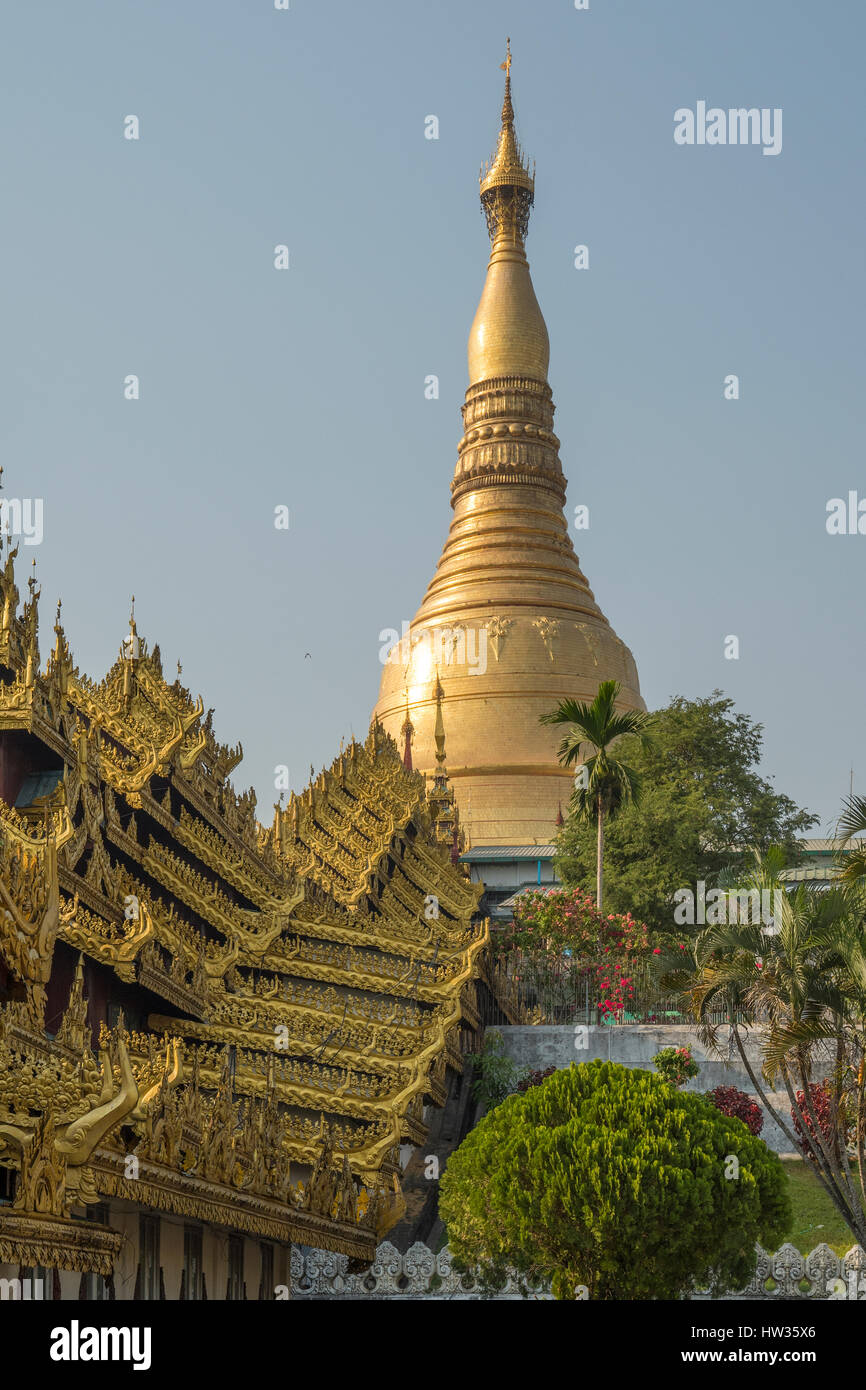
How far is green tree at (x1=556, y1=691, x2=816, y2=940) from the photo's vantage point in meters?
35.8

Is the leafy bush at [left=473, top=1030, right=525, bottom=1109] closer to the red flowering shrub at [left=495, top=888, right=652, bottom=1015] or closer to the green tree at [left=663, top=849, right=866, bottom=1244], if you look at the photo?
the red flowering shrub at [left=495, top=888, right=652, bottom=1015]

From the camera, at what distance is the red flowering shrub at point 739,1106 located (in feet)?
79.7

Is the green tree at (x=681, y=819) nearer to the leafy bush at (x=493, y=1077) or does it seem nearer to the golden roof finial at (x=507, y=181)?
the leafy bush at (x=493, y=1077)

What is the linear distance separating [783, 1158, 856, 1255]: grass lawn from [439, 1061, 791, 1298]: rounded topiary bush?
424 centimetres

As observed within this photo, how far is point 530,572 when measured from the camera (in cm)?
5728

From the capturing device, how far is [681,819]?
36625mm

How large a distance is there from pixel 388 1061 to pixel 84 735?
6665 millimetres

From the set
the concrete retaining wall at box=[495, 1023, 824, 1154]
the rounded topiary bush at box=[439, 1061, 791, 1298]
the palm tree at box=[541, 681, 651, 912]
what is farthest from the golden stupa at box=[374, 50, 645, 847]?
the rounded topiary bush at box=[439, 1061, 791, 1298]

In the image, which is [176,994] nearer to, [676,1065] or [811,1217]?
[676,1065]

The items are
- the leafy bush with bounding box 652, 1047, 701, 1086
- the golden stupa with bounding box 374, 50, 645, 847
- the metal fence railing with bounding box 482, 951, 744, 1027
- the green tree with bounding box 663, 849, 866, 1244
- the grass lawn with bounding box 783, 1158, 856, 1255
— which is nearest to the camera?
the green tree with bounding box 663, 849, 866, 1244

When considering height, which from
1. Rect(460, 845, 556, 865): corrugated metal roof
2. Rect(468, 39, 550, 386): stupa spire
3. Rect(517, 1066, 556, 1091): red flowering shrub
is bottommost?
Rect(517, 1066, 556, 1091): red flowering shrub

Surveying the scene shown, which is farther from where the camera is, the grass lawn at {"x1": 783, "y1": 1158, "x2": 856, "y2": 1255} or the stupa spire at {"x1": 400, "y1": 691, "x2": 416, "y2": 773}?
the stupa spire at {"x1": 400, "y1": 691, "x2": 416, "y2": 773}

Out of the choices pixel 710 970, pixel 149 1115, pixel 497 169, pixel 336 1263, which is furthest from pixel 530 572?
pixel 149 1115

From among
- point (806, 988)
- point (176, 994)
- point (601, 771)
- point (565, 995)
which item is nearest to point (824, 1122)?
point (806, 988)
